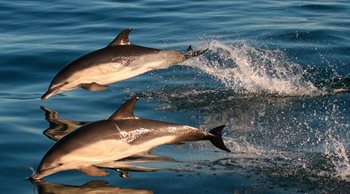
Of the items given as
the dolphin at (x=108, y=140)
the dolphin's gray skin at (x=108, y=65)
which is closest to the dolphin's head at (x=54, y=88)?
the dolphin's gray skin at (x=108, y=65)

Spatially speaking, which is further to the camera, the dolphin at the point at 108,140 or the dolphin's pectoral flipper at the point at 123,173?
the dolphin's pectoral flipper at the point at 123,173

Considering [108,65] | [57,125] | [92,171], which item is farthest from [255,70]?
[92,171]

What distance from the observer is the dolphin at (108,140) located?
759 centimetres

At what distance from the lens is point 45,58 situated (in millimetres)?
14398

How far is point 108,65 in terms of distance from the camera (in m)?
10.5

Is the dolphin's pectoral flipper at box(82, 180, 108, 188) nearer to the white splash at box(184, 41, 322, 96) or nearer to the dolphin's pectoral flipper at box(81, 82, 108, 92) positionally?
the dolphin's pectoral flipper at box(81, 82, 108, 92)

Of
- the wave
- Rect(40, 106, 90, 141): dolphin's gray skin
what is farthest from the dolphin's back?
the wave

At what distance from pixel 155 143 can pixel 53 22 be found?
11900 millimetres

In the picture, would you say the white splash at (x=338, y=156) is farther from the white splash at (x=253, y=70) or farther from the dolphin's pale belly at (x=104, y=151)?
the white splash at (x=253, y=70)

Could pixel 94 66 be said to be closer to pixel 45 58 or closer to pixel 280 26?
pixel 45 58

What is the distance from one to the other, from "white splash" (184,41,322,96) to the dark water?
3 centimetres

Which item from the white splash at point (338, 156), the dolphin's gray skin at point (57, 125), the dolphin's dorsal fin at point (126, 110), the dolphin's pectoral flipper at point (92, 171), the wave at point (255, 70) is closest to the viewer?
the dolphin's dorsal fin at point (126, 110)

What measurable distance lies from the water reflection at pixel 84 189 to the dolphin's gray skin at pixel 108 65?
2.88m

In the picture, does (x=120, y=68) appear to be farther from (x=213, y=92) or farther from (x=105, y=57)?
(x=213, y=92)
